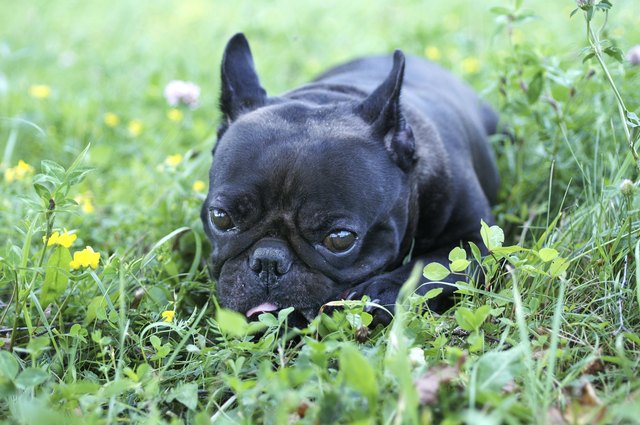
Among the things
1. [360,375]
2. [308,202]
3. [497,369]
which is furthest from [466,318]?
[308,202]

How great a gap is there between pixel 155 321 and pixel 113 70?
13.5 feet

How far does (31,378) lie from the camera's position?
2213mm

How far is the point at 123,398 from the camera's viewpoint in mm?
2340

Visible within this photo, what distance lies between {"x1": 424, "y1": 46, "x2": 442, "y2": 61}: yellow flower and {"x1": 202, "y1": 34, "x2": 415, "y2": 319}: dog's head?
126 inches

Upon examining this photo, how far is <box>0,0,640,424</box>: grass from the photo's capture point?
2.04 metres

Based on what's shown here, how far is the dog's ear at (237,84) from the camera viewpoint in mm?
3504

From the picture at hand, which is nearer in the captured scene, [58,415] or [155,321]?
[58,415]

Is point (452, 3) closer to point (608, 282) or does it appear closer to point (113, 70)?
point (113, 70)

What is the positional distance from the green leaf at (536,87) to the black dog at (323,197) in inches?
21.1

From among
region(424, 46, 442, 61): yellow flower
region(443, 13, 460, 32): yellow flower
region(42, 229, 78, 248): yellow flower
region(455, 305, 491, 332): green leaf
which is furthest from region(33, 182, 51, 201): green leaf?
region(443, 13, 460, 32): yellow flower

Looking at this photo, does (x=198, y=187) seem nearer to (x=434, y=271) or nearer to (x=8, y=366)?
(x=434, y=271)

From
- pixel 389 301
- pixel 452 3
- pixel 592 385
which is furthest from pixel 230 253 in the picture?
pixel 452 3

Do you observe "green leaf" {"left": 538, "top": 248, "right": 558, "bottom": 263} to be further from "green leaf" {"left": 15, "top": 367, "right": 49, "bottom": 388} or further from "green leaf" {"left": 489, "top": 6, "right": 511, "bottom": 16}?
"green leaf" {"left": 15, "top": 367, "right": 49, "bottom": 388}

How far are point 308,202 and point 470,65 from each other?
145 inches
